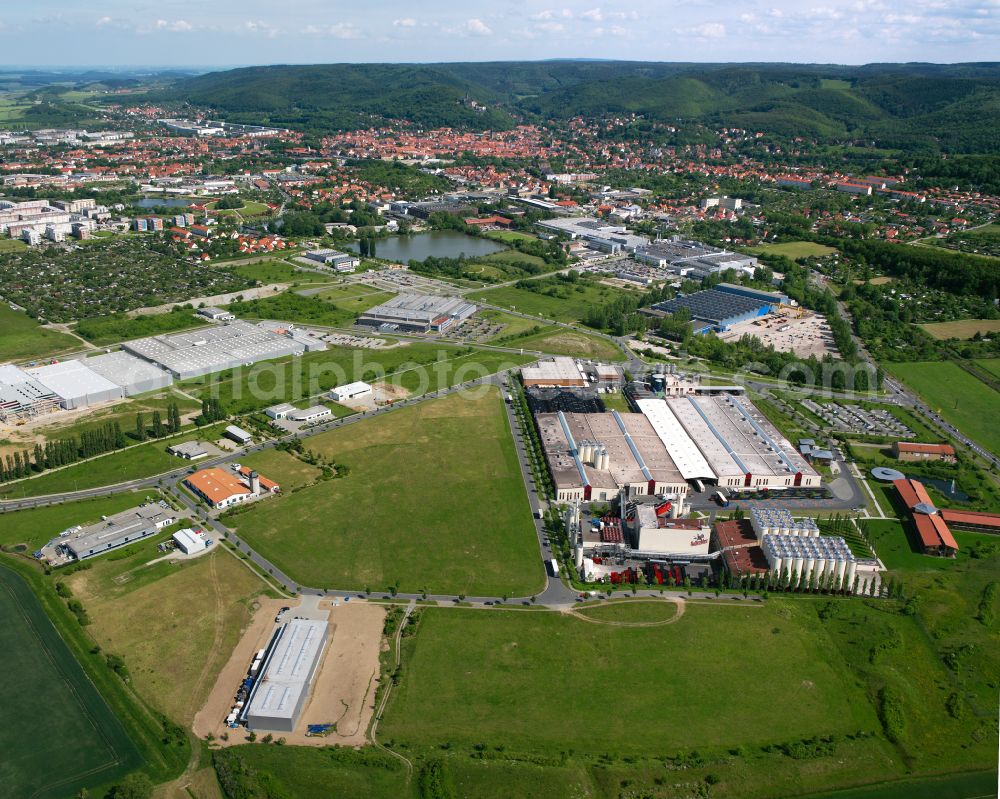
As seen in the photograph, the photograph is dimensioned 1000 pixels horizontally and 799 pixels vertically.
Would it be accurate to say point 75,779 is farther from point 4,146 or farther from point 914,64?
point 914,64

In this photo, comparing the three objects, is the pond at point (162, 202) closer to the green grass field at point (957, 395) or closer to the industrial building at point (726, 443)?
the industrial building at point (726, 443)

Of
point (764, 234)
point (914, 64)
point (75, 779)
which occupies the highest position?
point (914, 64)

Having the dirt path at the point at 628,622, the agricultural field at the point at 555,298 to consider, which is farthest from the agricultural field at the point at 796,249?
the dirt path at the point at 628,622

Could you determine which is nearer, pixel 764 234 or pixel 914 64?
pixel 764 234

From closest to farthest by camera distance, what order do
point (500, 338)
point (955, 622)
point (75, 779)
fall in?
point (75, 779)
point (955, 622)
point (500, 338)

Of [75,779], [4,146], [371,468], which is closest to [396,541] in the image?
[371,468]

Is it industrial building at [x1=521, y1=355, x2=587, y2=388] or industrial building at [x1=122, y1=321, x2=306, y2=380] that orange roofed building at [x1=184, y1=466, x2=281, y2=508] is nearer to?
industrial building at [x1=122, y1=321, x2=306, y2=380]

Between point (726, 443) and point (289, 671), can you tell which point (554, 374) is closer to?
point (726, 443)

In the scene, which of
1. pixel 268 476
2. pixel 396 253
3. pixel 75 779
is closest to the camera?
pixel 75 779
